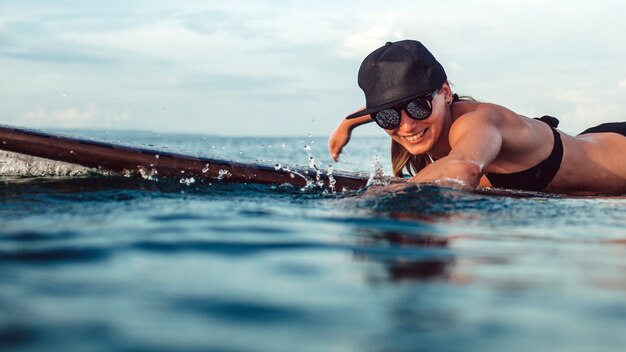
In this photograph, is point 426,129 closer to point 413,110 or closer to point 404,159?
point 413,110

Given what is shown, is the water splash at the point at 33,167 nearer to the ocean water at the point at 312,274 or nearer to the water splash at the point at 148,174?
the water splash at the point at 148,174

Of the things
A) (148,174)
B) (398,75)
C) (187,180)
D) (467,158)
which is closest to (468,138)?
(467,158)

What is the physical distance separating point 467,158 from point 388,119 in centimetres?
72

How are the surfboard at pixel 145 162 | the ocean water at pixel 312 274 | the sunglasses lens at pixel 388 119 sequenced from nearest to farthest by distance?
the ocean water at pixel 312 274, the sunglasses lens at pixel 388 119, the surfboard at pixel 145 162

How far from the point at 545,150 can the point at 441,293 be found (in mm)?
3178

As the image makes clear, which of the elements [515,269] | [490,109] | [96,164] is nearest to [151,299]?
[515,269]

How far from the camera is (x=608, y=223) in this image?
3.65 m

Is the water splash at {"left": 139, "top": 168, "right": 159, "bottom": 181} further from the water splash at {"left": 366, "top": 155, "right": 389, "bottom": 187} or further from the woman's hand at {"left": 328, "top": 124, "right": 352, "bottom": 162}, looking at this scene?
the water splash at {"left": 366, "top": 155, "right": 389, "bottom": 187}

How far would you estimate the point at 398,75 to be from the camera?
4309 millimetres

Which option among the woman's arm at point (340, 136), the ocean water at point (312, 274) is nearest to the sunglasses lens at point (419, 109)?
the ocean water at point (312, 274)

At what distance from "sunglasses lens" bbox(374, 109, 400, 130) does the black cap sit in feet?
0.26

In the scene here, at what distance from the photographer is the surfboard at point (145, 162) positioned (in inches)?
202

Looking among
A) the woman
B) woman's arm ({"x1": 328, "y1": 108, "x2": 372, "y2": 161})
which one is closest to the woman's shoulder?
the woman

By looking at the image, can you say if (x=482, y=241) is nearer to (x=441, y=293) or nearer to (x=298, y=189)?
(x=441, y=293)
